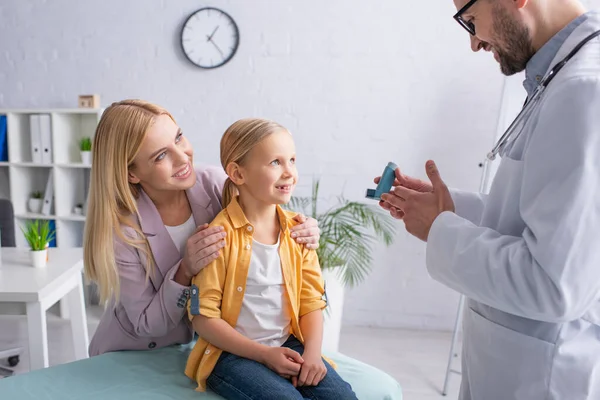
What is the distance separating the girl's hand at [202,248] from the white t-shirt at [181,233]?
0.11 meters

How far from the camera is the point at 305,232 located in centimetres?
150

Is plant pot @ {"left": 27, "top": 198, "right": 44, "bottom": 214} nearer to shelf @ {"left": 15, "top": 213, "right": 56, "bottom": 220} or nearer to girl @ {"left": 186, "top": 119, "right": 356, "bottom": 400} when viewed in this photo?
shelf @ {"left": 15, "top": 213, "right": 56, "bottom": 220}

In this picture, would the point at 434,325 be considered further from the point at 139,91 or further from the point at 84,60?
the point at 84,60

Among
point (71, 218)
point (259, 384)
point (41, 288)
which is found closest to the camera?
point (259, 384)

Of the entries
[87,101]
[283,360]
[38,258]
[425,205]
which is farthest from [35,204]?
[425,205]

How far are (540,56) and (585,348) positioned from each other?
1.84 ft

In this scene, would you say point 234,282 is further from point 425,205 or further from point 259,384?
point 425,205

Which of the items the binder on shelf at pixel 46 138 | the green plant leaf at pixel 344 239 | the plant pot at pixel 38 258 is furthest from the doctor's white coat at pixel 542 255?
the binder on shelf at pixel 46 138

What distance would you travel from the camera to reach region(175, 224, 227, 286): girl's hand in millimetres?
1350

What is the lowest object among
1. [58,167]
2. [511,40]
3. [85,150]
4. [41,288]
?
[41,288]

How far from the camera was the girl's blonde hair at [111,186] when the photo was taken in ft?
4.58

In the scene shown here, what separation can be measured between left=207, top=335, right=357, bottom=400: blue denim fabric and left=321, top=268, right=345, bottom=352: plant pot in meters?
1.26

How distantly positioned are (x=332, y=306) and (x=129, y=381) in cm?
143

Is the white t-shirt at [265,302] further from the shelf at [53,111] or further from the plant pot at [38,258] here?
the shelf at [53,111]
